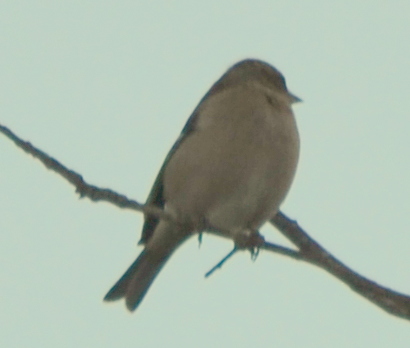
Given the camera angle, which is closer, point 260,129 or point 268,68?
point 260,129

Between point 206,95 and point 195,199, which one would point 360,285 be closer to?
point 195,199

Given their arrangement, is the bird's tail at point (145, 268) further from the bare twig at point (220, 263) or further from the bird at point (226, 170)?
the bare twig at point (220, 263)

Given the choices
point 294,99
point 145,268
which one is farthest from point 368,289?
point 145,268

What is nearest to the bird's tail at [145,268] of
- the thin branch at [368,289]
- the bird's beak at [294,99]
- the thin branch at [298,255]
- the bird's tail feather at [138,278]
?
the bird's tail feather at [138,278]

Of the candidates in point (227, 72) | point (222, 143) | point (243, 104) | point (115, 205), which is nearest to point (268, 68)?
point (227, 72)

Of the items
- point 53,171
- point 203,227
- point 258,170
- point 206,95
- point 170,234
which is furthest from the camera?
point 206,95

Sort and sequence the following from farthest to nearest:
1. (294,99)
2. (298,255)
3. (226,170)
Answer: (294,99) → (226,170) → (298,255)

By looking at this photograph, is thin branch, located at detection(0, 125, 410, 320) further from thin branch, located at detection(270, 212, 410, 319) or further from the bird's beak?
the bird's beak

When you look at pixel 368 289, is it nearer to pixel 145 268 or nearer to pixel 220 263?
pixel 220 263
